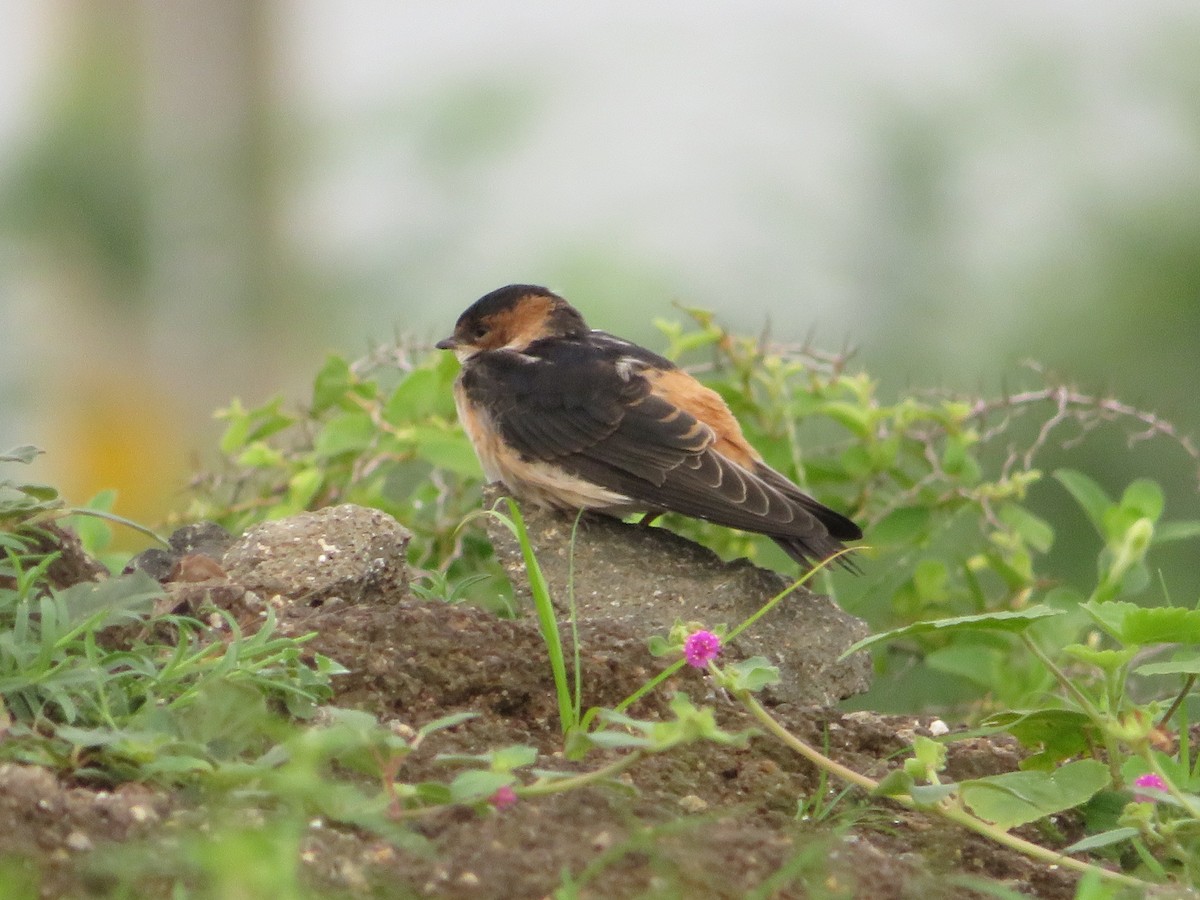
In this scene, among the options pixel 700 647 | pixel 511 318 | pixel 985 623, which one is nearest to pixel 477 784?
pixel 700 647

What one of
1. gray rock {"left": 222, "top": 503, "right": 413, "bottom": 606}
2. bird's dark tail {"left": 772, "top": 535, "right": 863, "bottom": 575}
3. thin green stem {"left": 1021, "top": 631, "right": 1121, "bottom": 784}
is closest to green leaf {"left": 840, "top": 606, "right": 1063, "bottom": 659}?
thin green stem {"left": 1021, "top": 631, "right": 1121, "bottom": 784}

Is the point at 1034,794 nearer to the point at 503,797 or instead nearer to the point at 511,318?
the point at 503,797

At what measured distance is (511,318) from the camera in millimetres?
6141

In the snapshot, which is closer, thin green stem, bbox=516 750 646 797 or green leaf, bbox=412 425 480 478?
thin green stem, bbox=516 750 646 797

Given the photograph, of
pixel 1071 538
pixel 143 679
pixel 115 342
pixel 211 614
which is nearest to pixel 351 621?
pixel 211 614

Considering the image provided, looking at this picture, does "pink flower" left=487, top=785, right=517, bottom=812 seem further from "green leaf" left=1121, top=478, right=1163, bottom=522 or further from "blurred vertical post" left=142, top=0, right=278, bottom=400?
"blurred vertical post" left=142, top=0, right=278, bottom=400

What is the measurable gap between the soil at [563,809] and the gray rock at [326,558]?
0.02 m

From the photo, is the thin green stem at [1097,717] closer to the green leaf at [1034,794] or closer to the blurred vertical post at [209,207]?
the green leaf at [1034,794]

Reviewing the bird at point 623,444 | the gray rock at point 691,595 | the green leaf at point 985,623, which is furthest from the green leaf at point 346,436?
the green leaf at point 985,623

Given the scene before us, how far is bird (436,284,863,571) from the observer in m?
4.89

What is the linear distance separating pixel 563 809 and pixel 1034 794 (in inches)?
39.9

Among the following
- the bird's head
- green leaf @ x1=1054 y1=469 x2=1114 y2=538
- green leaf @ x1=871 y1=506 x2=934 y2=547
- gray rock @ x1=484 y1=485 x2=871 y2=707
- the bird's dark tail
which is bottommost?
green leaf @ x1=871 y1=506 x2=934 y2=547

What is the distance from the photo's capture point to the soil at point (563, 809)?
111 inches

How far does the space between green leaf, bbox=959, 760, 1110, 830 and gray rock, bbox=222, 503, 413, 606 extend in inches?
64.7
